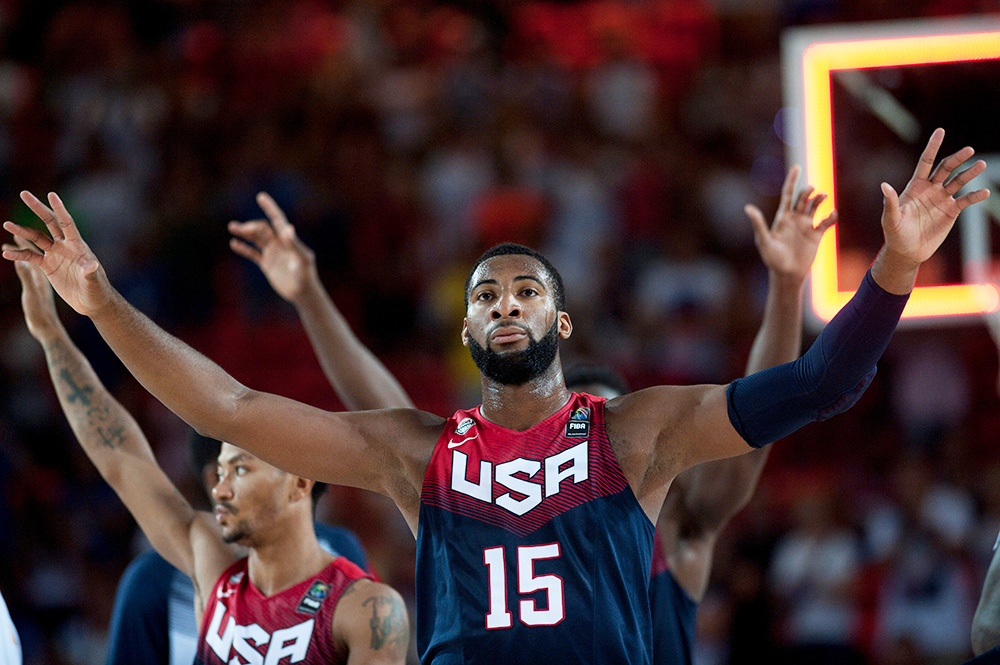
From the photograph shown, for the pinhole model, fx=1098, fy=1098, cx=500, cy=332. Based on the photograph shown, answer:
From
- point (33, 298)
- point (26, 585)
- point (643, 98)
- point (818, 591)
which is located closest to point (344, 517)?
point (26, 585)

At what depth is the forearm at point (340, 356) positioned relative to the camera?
4977 mm

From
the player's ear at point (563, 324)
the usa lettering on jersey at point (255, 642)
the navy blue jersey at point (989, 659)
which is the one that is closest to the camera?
the navy blue jersey at point (989, 659)

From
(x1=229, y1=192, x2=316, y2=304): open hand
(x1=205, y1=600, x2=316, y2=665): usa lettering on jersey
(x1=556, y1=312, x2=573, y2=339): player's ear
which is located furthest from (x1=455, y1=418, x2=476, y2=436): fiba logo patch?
(x1=229, y1=192, x2=316, y2=304): open hand

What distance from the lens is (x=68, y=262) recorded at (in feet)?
10.6

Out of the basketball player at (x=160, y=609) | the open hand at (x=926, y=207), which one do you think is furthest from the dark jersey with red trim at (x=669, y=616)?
the open hand at (x=926, y=207)

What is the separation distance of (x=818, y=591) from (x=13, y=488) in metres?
6.41

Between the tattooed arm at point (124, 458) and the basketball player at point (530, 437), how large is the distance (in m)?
1.12

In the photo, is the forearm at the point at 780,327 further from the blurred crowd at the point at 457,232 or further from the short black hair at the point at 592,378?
the blurred crowd at the point at 457,232

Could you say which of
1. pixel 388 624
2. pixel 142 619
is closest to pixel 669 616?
pixel 388 624

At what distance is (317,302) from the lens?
502 centimetres

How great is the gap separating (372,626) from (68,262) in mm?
1554

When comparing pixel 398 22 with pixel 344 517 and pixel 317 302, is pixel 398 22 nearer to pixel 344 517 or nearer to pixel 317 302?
pixel 344 517

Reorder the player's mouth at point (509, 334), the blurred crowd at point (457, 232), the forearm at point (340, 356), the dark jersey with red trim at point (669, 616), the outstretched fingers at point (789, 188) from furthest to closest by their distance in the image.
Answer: the blurred crowd at point (457, 232), the forearm at point (340, 356), the outstretched fingers at point (789, 188), the dark jersey with red trim at point (669, 616), the player's mouth at point (509, 334)

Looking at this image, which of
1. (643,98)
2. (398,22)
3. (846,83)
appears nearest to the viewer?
(846,83)
